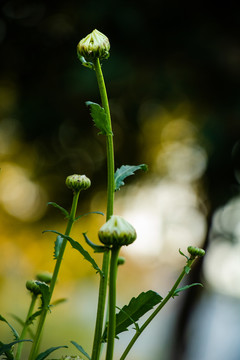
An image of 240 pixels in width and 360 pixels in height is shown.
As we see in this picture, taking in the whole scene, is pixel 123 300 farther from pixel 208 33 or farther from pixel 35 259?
pixel 208 33

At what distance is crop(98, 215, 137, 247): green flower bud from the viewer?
10.3 inches

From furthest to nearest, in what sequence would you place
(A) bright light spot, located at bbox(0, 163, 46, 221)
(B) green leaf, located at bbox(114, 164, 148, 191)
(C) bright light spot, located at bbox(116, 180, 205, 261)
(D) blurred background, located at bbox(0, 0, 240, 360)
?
1. (C) bright light spot, located at bbox(116, 180, 205, 261)
2. (A) bright light spot, located at bbox(0, 163, 46, 221)
3. (D) blurred background, located at bbox(0, 0, 240, 360)
4. (B) green leaf, located at bbox(114, 164, 148, 191)

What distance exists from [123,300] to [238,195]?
10.0 feet

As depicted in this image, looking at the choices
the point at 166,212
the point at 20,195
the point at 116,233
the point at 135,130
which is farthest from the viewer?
the point at 166,212

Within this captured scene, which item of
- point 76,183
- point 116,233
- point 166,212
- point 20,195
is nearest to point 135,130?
point 166,212

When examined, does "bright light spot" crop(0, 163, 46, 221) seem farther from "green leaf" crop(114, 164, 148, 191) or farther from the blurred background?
"green leaf" crop(114, 164, 148, 191)

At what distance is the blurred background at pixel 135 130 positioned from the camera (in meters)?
2.97

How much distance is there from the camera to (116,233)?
263 mm

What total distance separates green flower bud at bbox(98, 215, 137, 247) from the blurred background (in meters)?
2.53

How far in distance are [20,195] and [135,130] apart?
1.11 metres

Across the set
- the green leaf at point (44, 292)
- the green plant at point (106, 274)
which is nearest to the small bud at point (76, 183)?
the green plant at point (106, 274)

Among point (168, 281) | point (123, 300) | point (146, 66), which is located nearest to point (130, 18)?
point (146, 66)

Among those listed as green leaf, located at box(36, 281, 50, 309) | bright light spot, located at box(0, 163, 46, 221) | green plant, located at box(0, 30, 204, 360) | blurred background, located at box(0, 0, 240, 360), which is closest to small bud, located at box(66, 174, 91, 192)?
green plant, located at box(0, 30, 204, 360)

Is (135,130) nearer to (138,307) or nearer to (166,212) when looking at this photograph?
(166,212)
